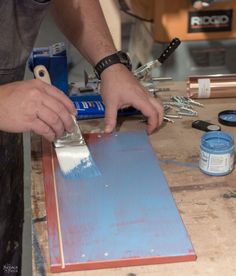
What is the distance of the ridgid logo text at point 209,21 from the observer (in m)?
1.31

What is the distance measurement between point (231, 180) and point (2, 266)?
0.54 metres

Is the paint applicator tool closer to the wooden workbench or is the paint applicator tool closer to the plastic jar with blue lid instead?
the wooden workbench

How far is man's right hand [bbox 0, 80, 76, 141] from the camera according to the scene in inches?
30.6

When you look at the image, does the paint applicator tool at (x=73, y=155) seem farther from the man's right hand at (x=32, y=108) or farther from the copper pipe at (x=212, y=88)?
the copper pipe at (x=212, y=88)

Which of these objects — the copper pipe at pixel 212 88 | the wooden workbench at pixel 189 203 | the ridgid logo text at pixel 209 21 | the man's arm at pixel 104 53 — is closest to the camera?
the wooden workbench at pixel 189 203

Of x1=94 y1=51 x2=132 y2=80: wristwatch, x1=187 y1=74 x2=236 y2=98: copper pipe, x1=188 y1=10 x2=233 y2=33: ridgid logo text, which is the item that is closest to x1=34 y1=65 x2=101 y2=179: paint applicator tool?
x1=94 y1=51 x2=132 y2=80: wristwatch

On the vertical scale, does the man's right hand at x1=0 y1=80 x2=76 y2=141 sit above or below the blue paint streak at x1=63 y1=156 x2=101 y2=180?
above

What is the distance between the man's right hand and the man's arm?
0.20 meters

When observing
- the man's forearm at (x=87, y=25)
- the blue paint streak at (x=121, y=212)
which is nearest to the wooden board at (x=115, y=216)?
the blue paint streak at (x=121, y=212)

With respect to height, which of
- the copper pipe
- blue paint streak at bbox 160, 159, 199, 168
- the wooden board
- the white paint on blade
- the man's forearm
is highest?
the man's forearm

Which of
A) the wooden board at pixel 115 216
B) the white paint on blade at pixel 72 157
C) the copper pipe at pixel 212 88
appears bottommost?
the wooden board at pixel 115 216

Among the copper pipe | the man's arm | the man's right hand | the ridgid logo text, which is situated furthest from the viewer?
the ridgid logo text

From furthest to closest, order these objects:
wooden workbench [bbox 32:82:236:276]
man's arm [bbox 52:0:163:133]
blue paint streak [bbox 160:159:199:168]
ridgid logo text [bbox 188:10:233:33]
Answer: ridgid logo text [bbox 188:10:233:33], man's arm [bbox 52:0:163:133], blue paint streak [bbox 160:159:199:168], wooden workbench [bbox 32:82:236:276]

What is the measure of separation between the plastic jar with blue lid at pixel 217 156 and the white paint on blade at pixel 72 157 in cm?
20
